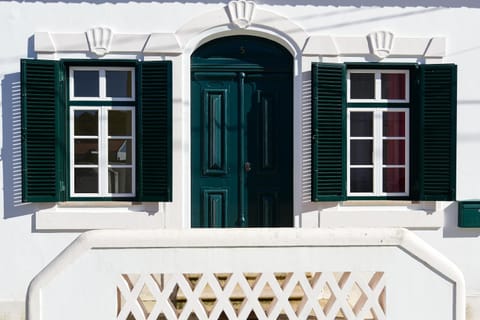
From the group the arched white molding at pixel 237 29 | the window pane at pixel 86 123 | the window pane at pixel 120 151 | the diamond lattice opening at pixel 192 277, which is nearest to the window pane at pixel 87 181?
the window pane at pixel 120 151

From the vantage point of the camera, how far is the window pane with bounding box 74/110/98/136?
5273 mm

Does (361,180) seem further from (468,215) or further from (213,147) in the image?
(213,147)

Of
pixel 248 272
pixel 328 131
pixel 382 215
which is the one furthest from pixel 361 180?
pixel 248 272

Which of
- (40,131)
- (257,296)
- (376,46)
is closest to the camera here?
(257,296)

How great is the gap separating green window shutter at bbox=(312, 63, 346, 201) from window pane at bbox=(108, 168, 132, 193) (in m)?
1.97

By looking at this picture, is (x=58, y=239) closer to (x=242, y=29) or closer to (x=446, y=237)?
(x=242, y=29)

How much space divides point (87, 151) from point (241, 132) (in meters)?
1.67

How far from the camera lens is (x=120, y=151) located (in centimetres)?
534

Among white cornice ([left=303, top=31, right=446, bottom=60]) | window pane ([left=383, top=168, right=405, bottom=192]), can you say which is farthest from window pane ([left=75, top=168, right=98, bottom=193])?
window pane ([left=383, top=168, right=405, bottom=192])

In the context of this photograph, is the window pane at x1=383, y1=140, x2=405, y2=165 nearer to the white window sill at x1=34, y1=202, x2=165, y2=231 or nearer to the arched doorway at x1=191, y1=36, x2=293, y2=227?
the arched doorway at x1=191, y1=36, x2=293, y2=227

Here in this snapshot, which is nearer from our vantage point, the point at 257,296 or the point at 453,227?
the point at 257,296

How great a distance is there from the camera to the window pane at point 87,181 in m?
5.30

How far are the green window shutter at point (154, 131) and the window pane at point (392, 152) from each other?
237 centimetres

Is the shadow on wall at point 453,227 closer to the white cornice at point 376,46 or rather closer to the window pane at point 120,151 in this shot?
the white cornice at point 376,46
